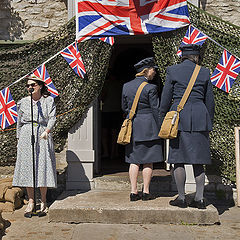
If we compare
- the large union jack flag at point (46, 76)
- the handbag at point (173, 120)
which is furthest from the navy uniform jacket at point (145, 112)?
the large union jack flag at point (46, 76)

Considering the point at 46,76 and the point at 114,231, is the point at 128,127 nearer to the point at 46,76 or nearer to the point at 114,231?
the point at 114,231

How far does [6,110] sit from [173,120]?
2.72m

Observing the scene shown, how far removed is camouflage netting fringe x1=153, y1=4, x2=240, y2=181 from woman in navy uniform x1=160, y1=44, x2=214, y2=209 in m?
1.03

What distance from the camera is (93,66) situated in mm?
5844

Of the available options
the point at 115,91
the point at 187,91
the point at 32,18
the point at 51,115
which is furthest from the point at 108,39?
the point at 115,91

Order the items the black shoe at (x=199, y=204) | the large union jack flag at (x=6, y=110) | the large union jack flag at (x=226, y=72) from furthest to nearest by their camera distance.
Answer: the large union jack flag at (x=6, y=110), the large union jack flag at (x=226, y=72), the black shoe at (x=199, y=204)

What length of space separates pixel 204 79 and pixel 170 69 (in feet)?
1.38

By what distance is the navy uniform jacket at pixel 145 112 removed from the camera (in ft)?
16.0

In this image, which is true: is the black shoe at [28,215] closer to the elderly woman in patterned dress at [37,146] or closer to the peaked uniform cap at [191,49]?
the elderly woman in patterned dress at [37,146]

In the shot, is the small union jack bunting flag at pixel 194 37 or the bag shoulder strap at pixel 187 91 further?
the small union jack bunting flag at pixel 194 37

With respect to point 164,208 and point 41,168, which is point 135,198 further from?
point 41,168

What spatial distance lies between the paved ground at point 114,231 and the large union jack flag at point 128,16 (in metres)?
2.79

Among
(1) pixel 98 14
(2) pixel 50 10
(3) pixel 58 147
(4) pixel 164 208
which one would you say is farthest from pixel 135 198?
(2) pixel 50 10

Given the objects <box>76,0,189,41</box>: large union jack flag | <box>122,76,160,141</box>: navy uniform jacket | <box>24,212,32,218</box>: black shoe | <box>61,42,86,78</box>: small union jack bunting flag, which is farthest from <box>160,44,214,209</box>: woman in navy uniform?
<box>24,212,32,218</box>: black shoe
